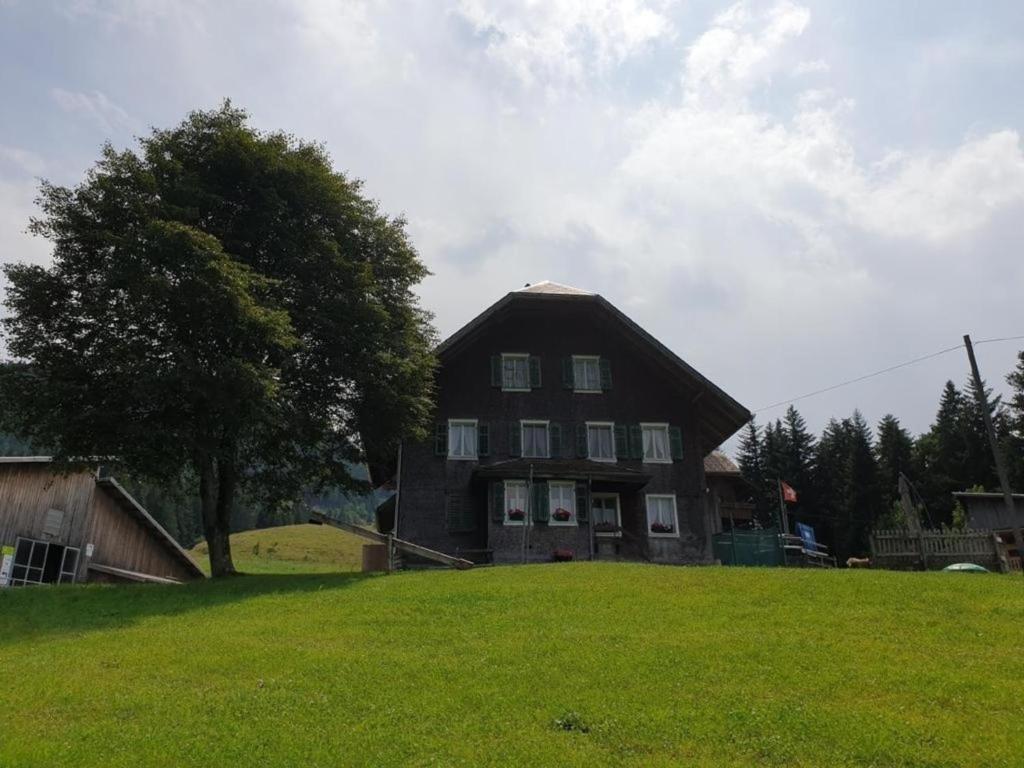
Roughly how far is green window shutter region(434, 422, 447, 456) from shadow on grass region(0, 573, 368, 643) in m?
8.45

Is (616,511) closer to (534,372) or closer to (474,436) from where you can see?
(474,436)

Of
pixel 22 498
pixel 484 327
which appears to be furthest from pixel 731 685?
pixel 22 498

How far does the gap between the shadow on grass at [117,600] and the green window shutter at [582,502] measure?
9401 millimetres

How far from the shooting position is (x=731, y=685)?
9625 mm

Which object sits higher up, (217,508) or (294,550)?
(294,550)

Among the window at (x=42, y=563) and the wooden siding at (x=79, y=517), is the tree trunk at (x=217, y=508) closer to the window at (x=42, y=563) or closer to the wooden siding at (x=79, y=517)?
the wooden siding at (x=79, y=517)

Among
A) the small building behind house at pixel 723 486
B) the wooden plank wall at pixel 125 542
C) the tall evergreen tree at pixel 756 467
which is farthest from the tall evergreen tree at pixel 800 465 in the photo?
the wooden plank wall at pixel 125 542

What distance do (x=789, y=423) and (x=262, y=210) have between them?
63.0 m

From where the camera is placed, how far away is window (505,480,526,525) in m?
28.2

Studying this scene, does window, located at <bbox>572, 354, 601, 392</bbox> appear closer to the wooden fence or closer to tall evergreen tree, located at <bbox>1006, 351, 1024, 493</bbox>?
the wooden fence

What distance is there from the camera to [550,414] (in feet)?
102

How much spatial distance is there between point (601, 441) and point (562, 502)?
3673 millimetres

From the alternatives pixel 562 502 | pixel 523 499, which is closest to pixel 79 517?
pixel 523 499

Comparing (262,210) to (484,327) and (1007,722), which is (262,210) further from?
(1007,722)
